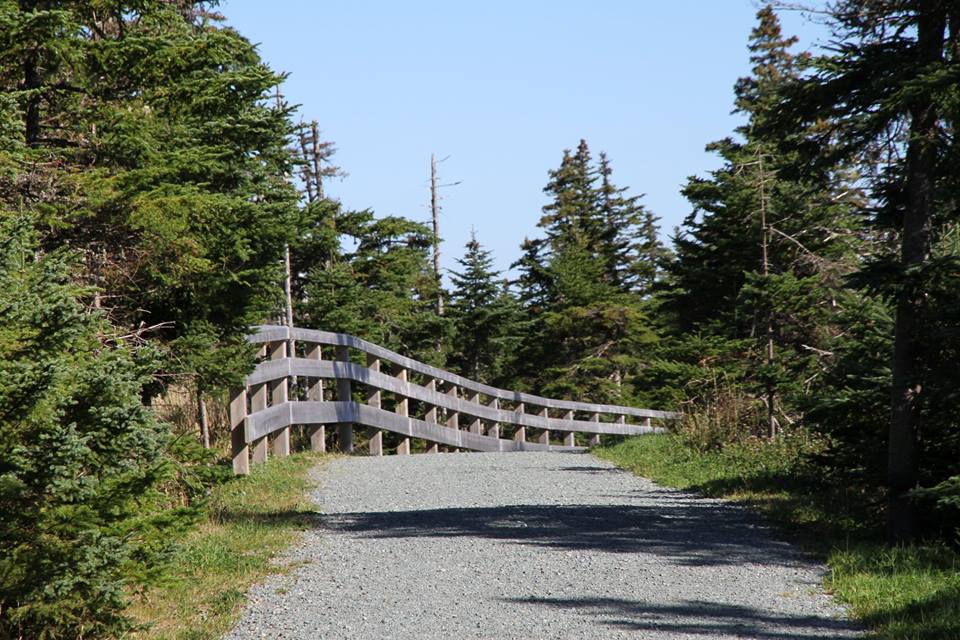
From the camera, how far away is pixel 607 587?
21.1 ft

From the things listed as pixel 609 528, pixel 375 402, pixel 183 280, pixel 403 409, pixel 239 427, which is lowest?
pixel 609 528

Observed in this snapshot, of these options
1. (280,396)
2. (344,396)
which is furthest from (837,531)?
(344,396)

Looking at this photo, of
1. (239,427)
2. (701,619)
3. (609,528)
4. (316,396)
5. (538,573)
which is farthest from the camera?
(316,396)

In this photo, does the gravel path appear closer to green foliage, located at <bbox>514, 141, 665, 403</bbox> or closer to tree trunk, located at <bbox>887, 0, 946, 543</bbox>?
tree trunk, located at <bbox>887, 0, 946, 543</bbox>

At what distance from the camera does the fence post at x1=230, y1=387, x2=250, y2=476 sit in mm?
11320

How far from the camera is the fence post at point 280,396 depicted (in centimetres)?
1341

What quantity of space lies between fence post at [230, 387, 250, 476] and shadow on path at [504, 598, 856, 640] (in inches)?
233

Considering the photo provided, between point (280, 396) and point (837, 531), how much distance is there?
307 inches

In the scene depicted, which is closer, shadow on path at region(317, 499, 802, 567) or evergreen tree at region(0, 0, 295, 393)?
shadow on path at region(317, 499, 802, 567)

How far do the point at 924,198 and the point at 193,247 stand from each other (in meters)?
6.07

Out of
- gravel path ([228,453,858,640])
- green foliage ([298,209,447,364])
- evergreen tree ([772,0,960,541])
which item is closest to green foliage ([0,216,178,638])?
gravel path ([228,453,858,640])

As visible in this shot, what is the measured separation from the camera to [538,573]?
6809 mm

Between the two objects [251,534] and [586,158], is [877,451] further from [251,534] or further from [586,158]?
[586,158]

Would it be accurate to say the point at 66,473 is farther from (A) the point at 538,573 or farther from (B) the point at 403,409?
(B) the point at 403,409
